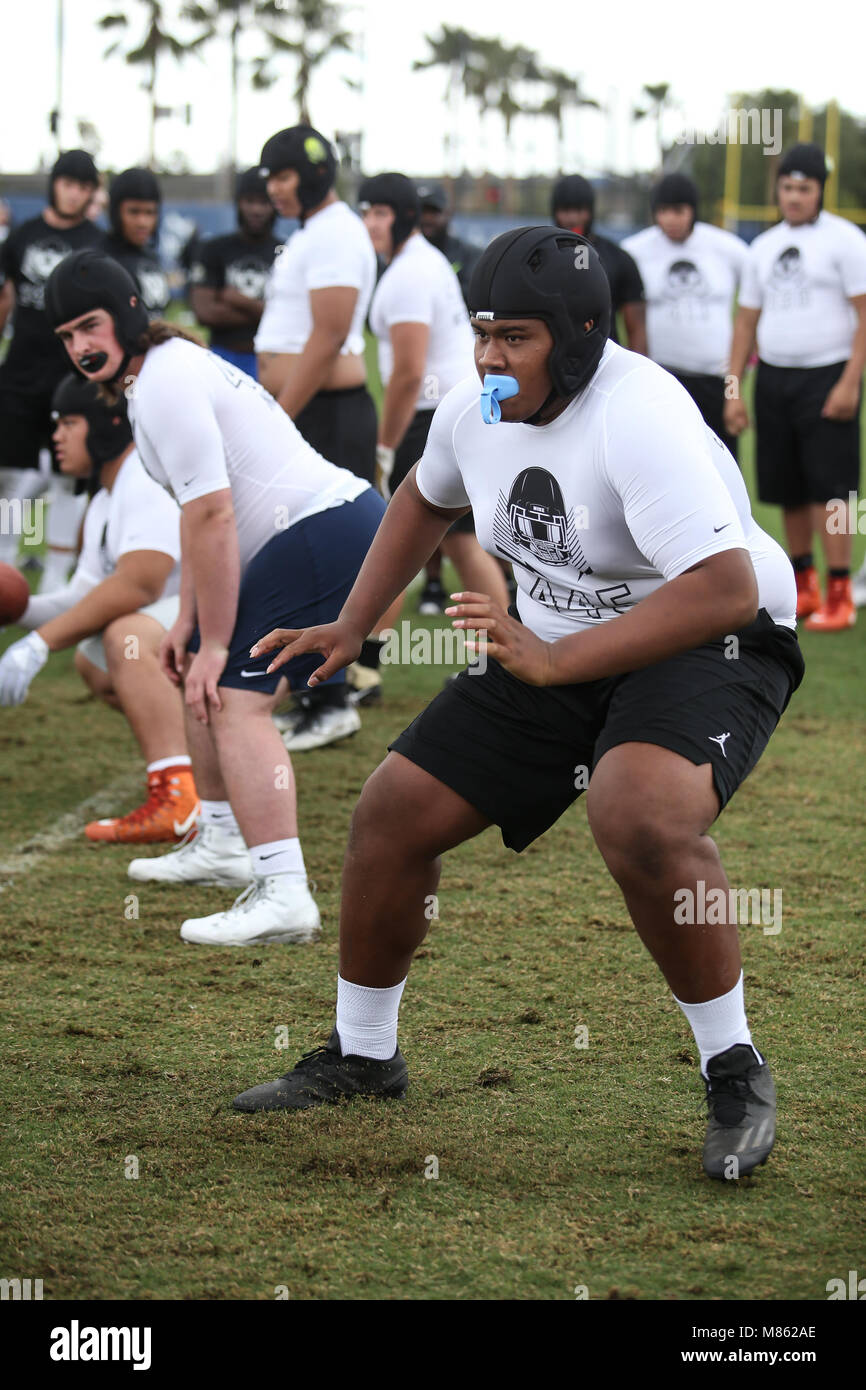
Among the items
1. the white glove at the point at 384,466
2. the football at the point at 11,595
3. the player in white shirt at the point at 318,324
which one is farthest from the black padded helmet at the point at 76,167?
the football at the point at 11,595

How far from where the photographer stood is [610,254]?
27.6 feet

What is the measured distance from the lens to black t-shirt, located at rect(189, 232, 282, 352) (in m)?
8.82

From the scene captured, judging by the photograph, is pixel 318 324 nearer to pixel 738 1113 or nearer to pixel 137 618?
pixel 137 618

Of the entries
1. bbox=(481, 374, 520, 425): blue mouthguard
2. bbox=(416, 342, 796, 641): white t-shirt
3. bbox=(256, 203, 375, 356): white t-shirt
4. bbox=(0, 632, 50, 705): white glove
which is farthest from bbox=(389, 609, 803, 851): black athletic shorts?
bbox=(256, 203, 375, 356): white t-shirt

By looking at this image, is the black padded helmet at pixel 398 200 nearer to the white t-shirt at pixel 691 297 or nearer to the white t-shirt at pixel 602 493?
the white t-shirt at pixel 691 297

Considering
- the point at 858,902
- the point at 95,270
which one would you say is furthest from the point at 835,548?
the point at 95,270

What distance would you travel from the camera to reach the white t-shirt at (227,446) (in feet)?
13.8

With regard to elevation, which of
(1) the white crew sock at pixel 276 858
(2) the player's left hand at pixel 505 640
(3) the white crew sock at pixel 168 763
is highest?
(2) the player's left hand at pixel 505 640

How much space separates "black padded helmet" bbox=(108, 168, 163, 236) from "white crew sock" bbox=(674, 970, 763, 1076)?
20.1ft

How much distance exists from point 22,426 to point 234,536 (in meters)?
4.48

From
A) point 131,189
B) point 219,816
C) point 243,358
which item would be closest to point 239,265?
point 243,358

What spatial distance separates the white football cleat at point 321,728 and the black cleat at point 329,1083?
3175mm
